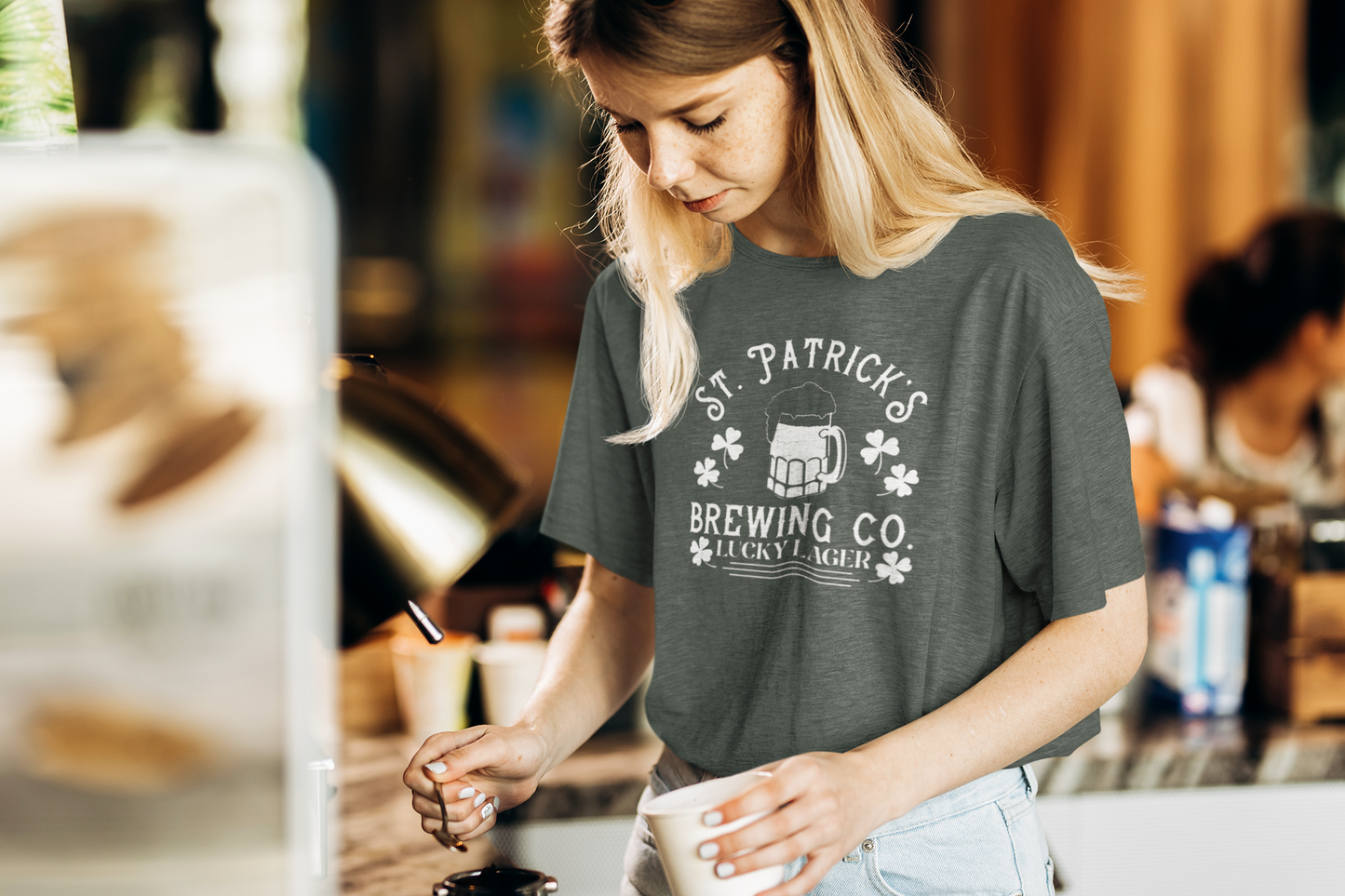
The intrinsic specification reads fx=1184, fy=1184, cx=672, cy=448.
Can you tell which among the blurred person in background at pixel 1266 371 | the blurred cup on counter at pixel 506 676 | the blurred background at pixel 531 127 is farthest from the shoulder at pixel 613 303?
the blurred background at pixel 531 127

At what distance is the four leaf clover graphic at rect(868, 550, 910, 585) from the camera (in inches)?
34.6

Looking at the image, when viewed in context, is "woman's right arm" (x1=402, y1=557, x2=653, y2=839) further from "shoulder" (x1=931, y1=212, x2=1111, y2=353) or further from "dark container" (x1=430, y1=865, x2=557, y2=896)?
"shoulder" (x1=931, y1=212, x2=1111, y2=353)

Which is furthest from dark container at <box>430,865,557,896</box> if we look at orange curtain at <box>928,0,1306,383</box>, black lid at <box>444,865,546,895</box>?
orange curtain at <box>928,0,1306,383</box>

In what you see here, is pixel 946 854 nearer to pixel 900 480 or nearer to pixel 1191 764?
pixel 900 480

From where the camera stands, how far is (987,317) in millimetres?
865

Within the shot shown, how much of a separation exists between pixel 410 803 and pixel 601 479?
623 mm

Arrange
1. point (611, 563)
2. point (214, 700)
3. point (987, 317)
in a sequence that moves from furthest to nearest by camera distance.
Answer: point (611, 563)
point (987, 317)
point (214, 700)

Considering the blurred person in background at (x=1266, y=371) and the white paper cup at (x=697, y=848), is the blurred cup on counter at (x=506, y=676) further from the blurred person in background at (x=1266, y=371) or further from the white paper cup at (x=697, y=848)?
the blurred person in background at (x=1266, y=371)

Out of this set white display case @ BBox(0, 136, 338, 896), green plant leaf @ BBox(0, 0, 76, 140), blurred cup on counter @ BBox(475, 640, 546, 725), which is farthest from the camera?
blurred cup on counter @ BBox(475, 640, 546, 725)

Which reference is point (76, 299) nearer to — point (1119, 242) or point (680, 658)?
point (680, 658)

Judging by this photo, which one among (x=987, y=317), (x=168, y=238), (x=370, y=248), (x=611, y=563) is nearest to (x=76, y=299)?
(x=168, y=238)

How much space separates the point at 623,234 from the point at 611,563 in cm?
30

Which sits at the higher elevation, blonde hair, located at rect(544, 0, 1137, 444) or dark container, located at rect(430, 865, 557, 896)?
blonde hair, located at rect(544, 0, 1137, 444)

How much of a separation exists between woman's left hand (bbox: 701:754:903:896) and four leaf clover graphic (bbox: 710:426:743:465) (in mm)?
303
